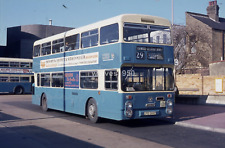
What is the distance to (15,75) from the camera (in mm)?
35719

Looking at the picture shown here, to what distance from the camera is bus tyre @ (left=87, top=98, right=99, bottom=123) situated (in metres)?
13.3

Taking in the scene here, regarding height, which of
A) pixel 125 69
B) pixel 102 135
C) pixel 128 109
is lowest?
pixel 102 135

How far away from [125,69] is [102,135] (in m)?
2.71

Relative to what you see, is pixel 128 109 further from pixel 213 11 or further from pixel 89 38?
pixel 213 11

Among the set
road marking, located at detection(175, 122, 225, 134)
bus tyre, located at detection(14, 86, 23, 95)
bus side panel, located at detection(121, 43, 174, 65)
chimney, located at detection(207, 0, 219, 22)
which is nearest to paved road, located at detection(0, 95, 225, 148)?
road marking, located at detection(175, 122, 225, 134)

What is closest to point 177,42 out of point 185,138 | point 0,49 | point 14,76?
point 14,76

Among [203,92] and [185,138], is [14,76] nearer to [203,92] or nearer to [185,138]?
[203,92]

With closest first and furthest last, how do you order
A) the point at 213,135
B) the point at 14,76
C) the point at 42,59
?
the point at 213,135
the point at 42,59
the point at 14,76

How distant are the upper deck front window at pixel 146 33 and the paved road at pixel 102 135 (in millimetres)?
3501

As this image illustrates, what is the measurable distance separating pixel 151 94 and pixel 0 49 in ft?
195

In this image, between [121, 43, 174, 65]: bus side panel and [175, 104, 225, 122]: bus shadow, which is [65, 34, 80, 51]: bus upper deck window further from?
[175, 104, 225, 122]: bus shadow

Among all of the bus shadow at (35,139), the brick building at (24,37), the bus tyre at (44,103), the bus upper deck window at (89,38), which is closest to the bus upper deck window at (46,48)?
the bus tyre at (44,103)

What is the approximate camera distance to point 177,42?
34.2 meters

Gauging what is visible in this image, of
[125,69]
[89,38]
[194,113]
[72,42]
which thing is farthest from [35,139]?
[194,113]
